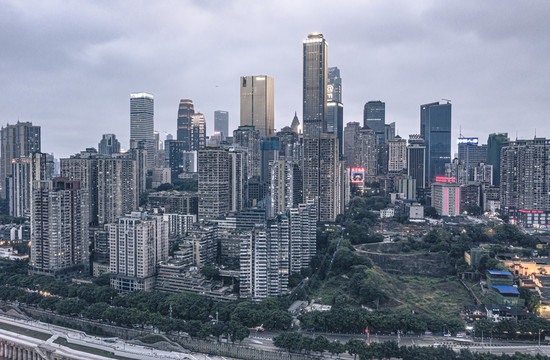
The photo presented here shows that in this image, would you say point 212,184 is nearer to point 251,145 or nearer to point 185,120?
point 251,145

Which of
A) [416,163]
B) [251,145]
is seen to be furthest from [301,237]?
[416,163]

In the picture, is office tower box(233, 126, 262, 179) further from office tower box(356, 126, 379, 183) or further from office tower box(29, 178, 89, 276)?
office tower box(29, 178, 89, 276)

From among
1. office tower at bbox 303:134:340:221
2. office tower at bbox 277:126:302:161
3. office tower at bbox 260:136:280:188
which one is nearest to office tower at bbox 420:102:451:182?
office tower at bbox 277:126:302:161

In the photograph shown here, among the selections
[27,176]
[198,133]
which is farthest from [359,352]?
[198,133]

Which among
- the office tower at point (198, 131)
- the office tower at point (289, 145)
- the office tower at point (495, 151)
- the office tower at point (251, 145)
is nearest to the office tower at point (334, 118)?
the office tower at point (289, 145)

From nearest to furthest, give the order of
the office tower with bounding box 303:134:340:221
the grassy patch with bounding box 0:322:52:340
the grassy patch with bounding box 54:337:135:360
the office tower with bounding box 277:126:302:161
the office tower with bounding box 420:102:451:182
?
1. the grassy patch with bounding box 54:337:135:360
2. the grassy patch with bounding box 0:322:52:340
3. the office tower with bounding box 303:134:340:221
4. the office tower with bounding box 277:126:302:161
5. the office tower with bounding box 420:102:451:182
